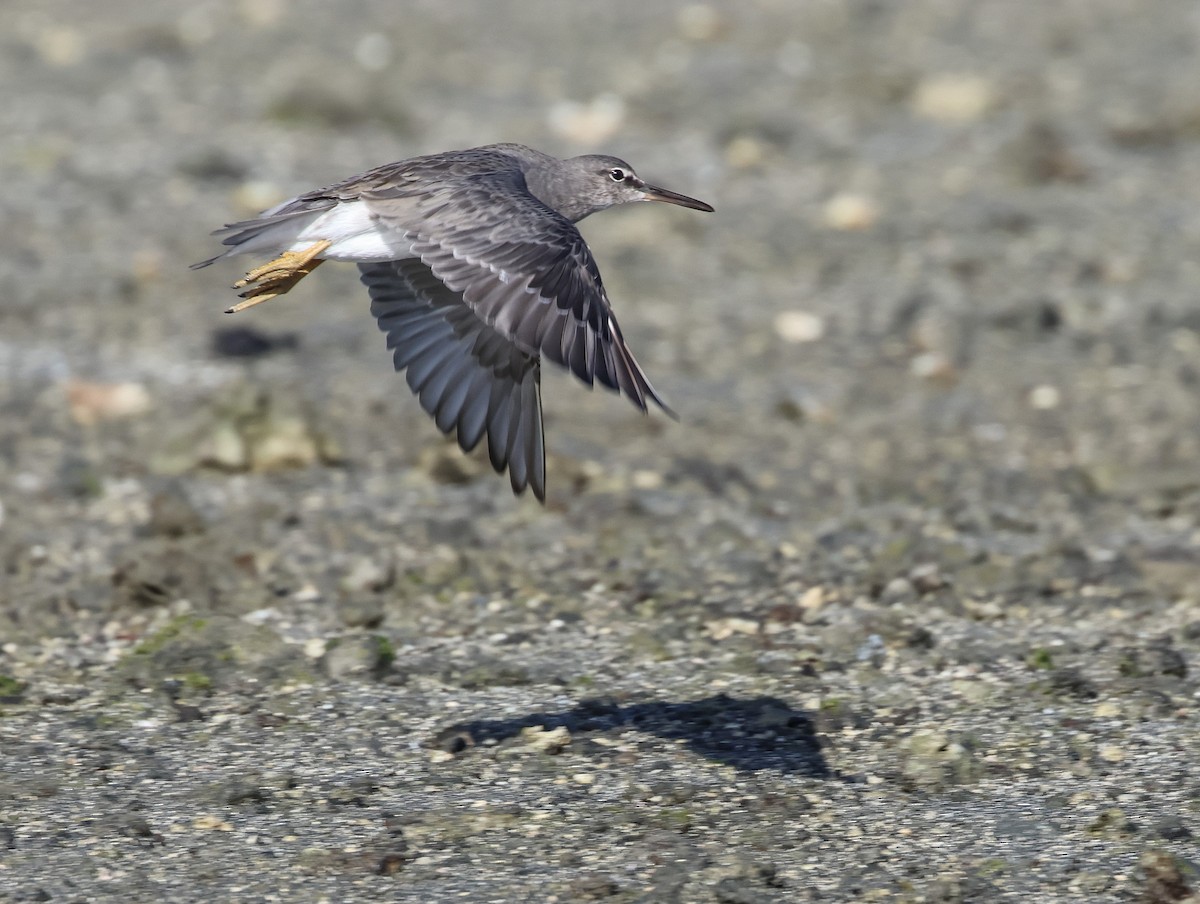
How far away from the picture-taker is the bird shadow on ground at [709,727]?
6.59 metres

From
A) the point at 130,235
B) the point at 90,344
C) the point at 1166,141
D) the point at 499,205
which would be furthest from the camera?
the point at 1166,141

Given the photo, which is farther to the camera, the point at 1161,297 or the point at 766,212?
the point at 766,212

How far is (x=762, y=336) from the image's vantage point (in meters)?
11.0

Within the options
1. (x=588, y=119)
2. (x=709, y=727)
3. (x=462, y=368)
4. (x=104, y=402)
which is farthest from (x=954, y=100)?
(x=709, y=727)

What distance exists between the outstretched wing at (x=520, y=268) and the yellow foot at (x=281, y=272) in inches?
12.0

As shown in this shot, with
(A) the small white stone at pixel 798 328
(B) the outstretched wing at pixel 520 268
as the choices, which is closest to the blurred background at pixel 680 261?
(A) the small white stone at pixel 798 328

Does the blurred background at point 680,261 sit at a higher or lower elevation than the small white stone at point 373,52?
lower

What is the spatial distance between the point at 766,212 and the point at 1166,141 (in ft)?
11.0

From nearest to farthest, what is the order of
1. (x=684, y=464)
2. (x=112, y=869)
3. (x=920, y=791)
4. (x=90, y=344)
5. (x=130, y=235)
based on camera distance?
(x=112, y=869), (x=920, y=791), (x=684, y=464), (x=90, y=344), (x=130, y=235)

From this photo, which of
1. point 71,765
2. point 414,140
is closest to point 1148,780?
point 71,765

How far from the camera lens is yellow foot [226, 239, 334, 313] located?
7.09 m

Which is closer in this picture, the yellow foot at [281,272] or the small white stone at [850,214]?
the yellow foot at [281,272]

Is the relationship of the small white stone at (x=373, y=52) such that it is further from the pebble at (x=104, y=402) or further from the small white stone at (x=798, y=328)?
the pebble at (x=104, y=402)

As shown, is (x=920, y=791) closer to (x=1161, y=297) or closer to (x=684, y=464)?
(x=684, y=464)
